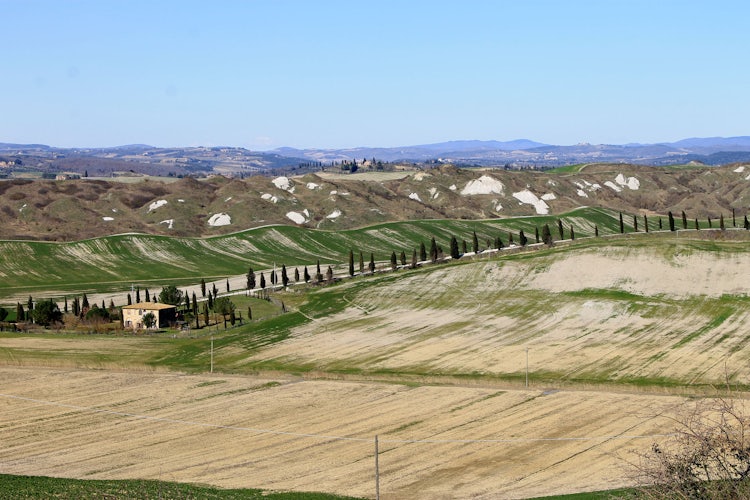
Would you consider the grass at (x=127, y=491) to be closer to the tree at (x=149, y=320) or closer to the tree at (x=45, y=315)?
the tree at (x=149, y=320)

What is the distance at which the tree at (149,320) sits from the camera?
124500mm

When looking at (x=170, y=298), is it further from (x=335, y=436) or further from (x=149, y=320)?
(x=335, y=436)

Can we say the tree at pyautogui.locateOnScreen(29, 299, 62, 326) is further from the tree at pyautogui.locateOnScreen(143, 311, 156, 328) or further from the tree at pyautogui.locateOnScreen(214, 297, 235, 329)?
the tree at pyautogui.locateOnScreen(214, 297, 235, 329)

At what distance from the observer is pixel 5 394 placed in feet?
268

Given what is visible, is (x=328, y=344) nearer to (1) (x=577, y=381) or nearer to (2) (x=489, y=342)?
(2) (x=489, y=342)

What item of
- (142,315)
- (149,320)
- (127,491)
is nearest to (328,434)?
(127,491)

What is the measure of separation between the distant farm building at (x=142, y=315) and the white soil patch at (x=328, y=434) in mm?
38860

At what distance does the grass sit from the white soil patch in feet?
5.57

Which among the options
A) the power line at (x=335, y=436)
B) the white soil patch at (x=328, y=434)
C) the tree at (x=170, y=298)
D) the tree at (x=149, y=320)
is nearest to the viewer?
the white soil patch at (x=328, y=434)

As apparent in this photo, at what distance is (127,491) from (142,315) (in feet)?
252

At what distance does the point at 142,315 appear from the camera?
127000mm

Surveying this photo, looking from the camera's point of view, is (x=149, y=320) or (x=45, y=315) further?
(x=45, y=315)

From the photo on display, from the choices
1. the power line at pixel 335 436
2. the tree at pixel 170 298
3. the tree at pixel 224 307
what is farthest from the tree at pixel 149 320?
the power line at pixel 335 436

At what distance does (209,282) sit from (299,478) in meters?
128
